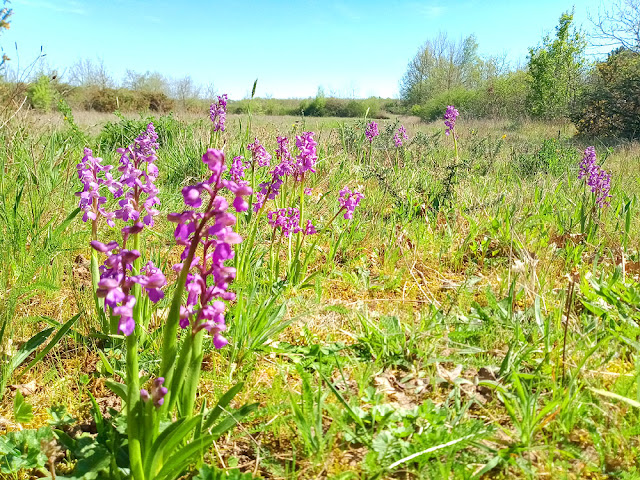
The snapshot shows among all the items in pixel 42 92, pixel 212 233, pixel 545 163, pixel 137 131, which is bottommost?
pixel 212 233

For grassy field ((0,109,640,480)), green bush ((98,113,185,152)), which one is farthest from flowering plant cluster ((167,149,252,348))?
green bush ((98,113,185,152))

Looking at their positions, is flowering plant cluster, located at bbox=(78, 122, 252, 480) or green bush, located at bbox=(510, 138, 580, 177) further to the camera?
green bush, located at bbox=(510, 138, 580, 177)

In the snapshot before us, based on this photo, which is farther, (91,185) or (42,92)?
(42,92)

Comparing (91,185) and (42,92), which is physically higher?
(42,92)

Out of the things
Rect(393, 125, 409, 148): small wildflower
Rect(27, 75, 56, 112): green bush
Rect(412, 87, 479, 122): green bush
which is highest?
Rect(412, 87, 479, 122): green bush

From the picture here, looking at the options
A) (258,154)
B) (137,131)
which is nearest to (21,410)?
(258,154)

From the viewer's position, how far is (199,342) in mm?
1347

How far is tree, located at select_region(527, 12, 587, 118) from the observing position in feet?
84.4

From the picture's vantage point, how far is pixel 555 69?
26.9 meters

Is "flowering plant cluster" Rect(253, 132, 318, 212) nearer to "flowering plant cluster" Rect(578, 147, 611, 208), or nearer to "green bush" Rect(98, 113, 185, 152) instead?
"flowering plant cluster" Rect(578, 147, 611, 208)

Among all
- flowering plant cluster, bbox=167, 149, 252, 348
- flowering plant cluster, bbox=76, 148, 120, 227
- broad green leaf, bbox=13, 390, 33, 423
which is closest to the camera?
flowering plant cluster, bbox=167, 149, 252, 348

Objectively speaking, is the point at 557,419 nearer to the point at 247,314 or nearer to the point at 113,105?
the point at 247,314

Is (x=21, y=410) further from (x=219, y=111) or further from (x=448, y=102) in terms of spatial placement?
(x=448, y=102)

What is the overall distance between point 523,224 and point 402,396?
209 centimetres
